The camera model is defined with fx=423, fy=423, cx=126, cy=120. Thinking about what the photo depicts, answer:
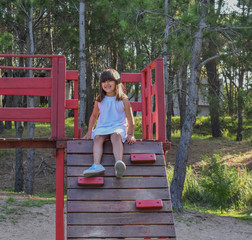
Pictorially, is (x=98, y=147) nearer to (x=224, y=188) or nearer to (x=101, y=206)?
(x=101, y=206)

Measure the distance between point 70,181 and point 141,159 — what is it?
876 mm

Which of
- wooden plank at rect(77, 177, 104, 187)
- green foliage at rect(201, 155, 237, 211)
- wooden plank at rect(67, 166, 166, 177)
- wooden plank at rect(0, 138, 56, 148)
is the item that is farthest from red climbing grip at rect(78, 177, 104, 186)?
green foliage at rect(201, 155, 237, 211)

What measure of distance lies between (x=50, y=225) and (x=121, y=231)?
14.9ft

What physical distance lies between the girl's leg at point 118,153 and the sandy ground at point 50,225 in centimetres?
374

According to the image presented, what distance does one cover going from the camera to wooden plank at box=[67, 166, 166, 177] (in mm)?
4902

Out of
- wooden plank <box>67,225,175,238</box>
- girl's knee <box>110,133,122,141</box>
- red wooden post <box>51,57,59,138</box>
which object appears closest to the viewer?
wooden plank <box>67,225,175,238</box>

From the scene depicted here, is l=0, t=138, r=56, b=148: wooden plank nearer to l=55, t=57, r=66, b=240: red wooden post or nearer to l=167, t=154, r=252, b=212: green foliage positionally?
l=55, t=57, r=66, b=240: red wooden post

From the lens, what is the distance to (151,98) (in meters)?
6.29

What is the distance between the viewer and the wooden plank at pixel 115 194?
4688 mm

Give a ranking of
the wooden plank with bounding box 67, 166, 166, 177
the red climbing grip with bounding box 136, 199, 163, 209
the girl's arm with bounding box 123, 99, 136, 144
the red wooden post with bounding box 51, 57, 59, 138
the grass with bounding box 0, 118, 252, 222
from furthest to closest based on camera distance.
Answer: the grass with bounding box 0, 118, 252, 222 → the red wooden post with bounding box 51, 57, 59, 138 → the girl's arm with bounding box 123, 99, 136, 144 → the wooden plank with bounding box 67, 166, 166, 177 → the red climbing grip with bounding box 136, 199, 163, 209

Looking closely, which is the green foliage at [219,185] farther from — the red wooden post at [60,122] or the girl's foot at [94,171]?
the girl's foot at [94,171]

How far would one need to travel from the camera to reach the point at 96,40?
17.1 metres

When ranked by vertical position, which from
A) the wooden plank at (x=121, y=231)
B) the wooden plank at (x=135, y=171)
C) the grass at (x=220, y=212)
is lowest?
the grass at (x=220, y=212)

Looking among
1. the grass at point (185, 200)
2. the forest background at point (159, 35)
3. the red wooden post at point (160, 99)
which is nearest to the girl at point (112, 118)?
the red wooden post at point (160, 99)
